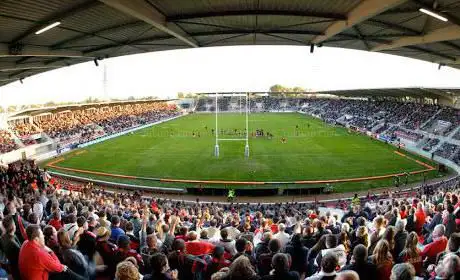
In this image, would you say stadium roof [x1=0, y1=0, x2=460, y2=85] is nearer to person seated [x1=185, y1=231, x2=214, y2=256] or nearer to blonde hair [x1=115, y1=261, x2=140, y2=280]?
person seated [x1=185, y1=231, x2=214, y2=256]

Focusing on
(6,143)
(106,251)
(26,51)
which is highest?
(26,51)

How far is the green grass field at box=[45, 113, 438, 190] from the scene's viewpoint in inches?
1149

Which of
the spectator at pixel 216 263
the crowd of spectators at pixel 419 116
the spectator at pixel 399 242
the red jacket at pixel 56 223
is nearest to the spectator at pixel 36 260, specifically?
the spectator at pixel 216 263

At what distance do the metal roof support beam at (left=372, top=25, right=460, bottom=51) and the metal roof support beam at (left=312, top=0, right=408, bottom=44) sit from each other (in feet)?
10.3

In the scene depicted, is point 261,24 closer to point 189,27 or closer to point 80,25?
point 189,27

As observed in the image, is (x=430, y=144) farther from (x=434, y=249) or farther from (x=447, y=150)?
(x=434, y=249)

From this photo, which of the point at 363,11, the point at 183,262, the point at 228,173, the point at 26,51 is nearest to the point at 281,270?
the point at 183,262

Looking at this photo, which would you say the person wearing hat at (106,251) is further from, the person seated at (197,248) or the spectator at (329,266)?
the spectator at (329,266)

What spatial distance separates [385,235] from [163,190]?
20974 mm

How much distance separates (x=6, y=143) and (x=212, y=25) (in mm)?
34547

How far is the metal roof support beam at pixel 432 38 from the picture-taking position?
11391 mm

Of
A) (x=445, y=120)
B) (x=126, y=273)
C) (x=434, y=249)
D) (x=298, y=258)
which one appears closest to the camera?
(x=126, y=273)

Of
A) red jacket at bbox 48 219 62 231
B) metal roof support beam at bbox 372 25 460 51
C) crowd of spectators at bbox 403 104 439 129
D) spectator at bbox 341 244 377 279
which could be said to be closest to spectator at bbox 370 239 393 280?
spectator at bbox 341 244 377 279

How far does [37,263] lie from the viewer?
4.43 metres
